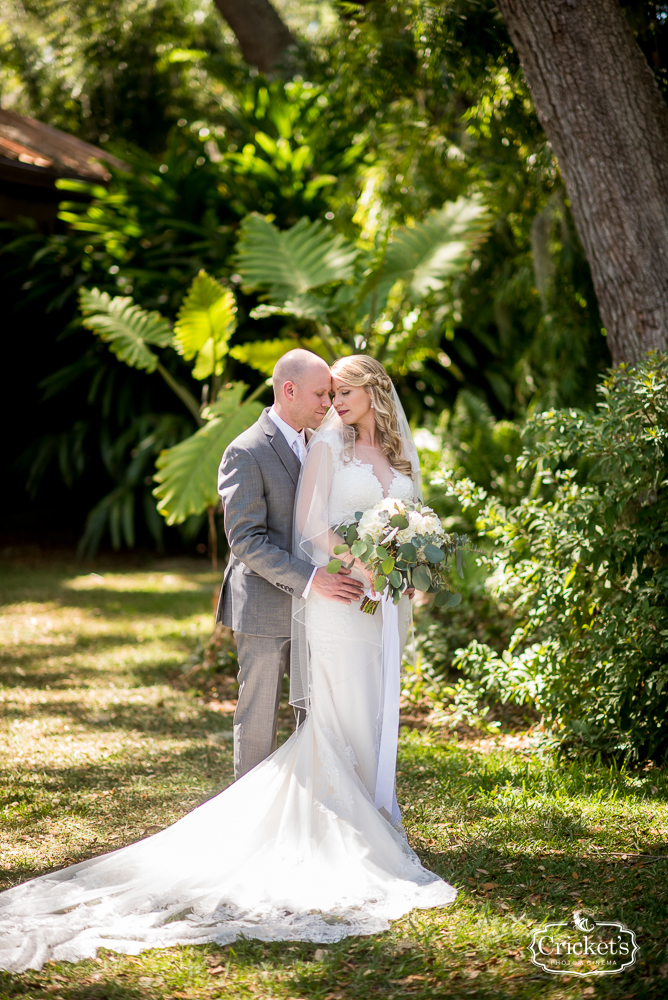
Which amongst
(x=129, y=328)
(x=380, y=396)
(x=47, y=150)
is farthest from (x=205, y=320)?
(x=47, y=150)

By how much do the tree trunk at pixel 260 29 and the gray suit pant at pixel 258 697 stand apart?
10.9 metres

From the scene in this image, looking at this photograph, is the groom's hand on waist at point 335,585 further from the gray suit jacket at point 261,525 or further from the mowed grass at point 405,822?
the mowed grass at point 405,822

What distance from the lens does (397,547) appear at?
3.27m

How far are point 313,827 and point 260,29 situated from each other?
39.4 feet

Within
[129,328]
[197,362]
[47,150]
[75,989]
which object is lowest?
[75,989]

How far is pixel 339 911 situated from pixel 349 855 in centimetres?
25

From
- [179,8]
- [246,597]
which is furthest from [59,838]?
[179,8]

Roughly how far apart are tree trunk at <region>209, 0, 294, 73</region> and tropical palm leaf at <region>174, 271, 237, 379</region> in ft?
25.2

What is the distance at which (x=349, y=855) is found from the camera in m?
3.26

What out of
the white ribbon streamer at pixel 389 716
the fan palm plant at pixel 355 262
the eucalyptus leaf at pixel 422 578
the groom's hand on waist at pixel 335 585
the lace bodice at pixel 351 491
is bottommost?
the white ribbon streamer at pixel 389 716

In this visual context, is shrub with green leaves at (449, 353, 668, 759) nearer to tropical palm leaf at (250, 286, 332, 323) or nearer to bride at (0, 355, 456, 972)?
bride at (0, 355, 456, 972)

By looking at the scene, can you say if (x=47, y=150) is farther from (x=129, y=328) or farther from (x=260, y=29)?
(x=129, y=328)

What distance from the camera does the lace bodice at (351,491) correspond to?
357cm

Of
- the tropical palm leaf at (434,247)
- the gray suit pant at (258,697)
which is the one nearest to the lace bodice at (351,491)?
the gray suit pant at (258,697)
